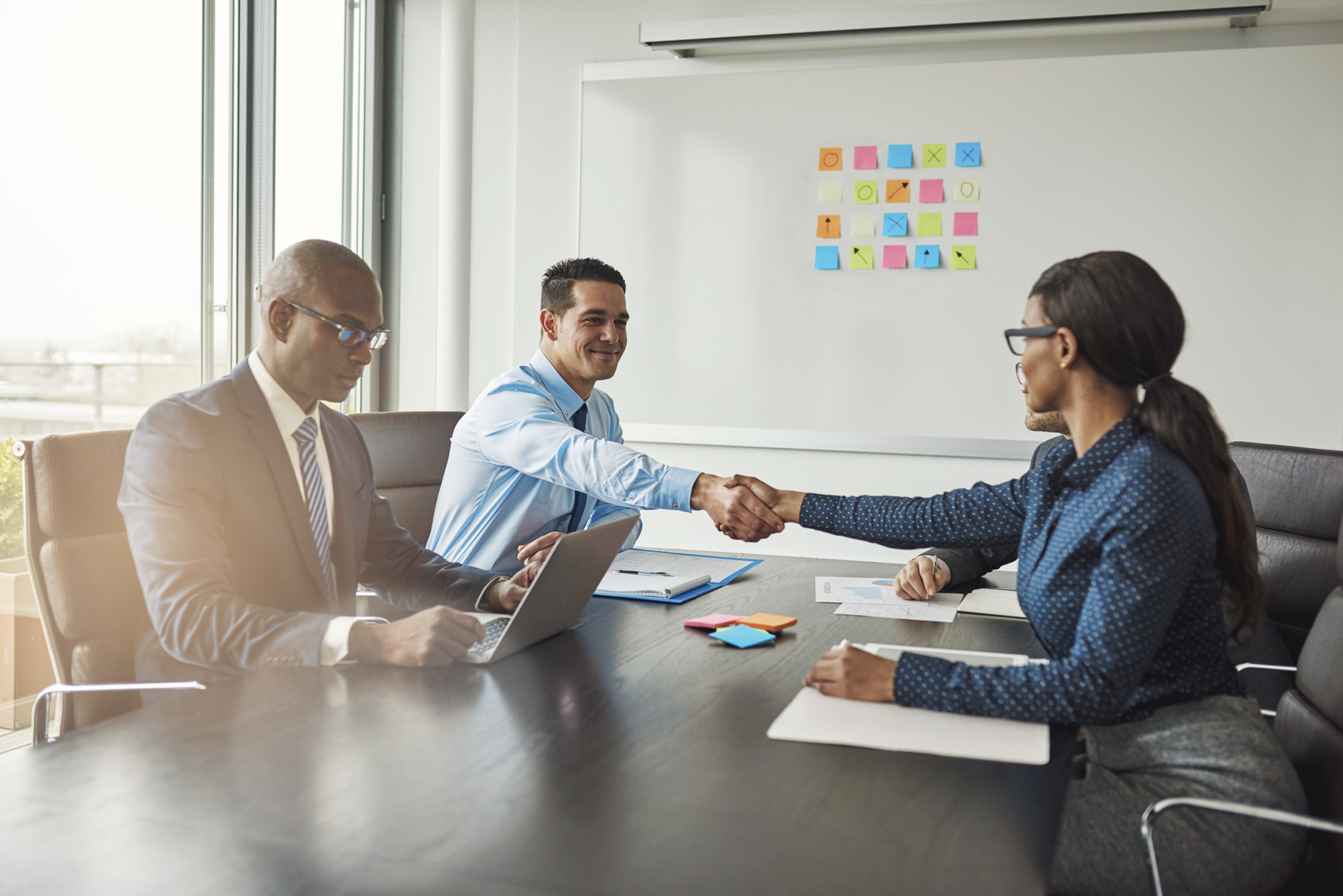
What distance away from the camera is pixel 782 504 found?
6.92 ft

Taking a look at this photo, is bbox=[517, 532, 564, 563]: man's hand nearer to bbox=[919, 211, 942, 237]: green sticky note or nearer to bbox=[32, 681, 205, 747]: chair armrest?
bbox=[32, 681, 205, 747]: chair armrest

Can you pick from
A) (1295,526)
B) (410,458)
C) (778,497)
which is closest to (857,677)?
(778,497)

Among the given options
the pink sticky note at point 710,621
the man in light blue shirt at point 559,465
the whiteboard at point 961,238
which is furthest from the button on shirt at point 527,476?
the whiteboard at point 961,238

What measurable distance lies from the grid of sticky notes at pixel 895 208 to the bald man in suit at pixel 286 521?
232 cm

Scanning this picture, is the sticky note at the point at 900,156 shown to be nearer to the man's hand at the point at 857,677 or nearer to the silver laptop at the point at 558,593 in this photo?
the silver laptop at the point at 558,593

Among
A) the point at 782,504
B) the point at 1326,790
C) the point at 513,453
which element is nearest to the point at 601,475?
the point at 513,453

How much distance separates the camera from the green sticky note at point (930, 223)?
3.70 meters

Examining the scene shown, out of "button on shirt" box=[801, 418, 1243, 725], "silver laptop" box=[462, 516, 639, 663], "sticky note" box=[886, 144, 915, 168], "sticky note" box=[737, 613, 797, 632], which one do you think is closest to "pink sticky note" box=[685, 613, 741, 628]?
"sticky note" box=[737, 613, 797, 632]

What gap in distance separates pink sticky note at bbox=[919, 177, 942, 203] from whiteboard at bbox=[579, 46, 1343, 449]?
1.5 inches

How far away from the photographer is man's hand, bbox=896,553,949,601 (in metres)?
1.99

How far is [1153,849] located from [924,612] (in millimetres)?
873

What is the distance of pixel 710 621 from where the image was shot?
5.60ft

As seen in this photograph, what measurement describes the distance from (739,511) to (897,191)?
2012 millimetres

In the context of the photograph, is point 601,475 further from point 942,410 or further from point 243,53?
point 243,53
